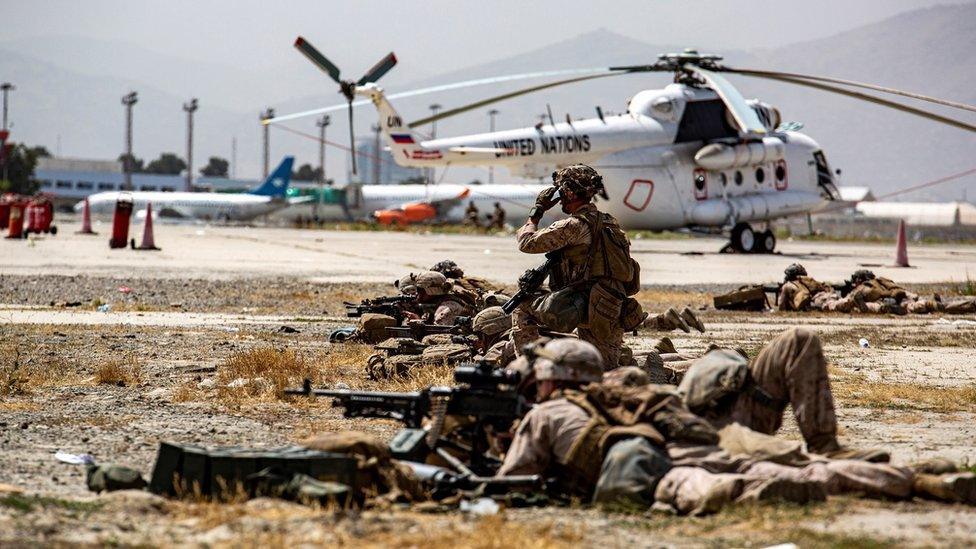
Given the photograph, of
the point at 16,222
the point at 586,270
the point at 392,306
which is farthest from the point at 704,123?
the point at 586,270

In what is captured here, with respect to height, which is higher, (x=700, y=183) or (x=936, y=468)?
(x=700, y=183)

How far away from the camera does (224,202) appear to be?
8544 cm

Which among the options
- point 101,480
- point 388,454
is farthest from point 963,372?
point 101,480

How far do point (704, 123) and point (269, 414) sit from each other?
1107 inches

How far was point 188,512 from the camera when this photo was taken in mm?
6258

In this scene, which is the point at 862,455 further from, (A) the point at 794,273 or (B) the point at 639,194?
(B) the point at 639,194

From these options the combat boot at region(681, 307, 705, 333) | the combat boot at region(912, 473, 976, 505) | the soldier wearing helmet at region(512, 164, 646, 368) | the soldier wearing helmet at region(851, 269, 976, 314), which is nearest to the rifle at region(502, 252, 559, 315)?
the soldier wearing helmet at region(512, 164, 646, 368)

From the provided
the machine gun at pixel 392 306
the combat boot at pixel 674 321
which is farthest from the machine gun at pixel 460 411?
the combat boot at pixel 674 321

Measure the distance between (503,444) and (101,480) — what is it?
1.96 metres

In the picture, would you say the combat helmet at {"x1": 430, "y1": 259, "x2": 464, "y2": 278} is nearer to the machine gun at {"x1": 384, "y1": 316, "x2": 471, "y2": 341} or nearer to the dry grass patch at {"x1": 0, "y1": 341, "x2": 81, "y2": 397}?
the machine gun at {"x1": 384, "y1": 316, "x2": 471, "y2": 341}

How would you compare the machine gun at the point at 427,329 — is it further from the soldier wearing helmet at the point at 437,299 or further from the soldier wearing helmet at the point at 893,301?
the soldier wearing helmet at the point at 893,301

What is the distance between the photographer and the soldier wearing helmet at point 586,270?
9914 mm

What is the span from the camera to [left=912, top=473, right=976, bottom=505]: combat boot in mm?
6496

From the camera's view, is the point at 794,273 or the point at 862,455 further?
the point at 794,273
